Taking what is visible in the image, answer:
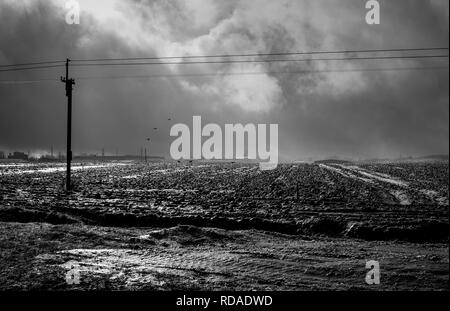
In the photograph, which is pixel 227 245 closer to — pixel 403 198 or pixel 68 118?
pixel 403 198

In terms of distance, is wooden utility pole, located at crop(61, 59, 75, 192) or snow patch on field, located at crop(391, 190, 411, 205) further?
wooden utility pole, located at crop(61, 59, 75, 192)

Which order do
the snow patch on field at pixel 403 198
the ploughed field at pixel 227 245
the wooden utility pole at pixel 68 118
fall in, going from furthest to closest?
1. the wooden utility pole at pixel 68 118
2. the snow patch on field at pixel 403 198
3. the ploughed field at pixel 227 245


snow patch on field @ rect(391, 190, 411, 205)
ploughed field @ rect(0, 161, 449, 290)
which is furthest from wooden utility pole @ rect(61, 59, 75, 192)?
snow patch on field @ rect(391, 190, 411, 205)

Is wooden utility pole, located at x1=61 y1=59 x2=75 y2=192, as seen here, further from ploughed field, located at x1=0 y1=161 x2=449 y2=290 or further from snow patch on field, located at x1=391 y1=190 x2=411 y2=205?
snow patch on field, located at x1=391 y1=190 x2=411 y2=205

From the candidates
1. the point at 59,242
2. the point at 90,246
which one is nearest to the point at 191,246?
the point at 90,246

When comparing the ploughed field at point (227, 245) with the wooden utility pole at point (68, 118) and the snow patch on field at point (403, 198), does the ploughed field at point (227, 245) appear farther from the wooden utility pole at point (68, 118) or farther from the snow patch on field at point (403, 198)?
the wooden utility pole at point (68, 118)

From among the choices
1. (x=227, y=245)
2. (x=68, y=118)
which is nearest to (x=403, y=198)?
(x=227, y=245)

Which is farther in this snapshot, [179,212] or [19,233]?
[179,212]

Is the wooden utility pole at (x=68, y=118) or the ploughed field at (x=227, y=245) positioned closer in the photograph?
the ploughed field at (x=227, y=245)

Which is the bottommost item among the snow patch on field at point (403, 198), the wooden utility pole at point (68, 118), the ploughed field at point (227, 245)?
the ploughed field at point (227, 245)

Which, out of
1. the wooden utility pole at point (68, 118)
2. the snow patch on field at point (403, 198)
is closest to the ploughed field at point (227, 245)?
the snow patch on field at point (403, 198)
